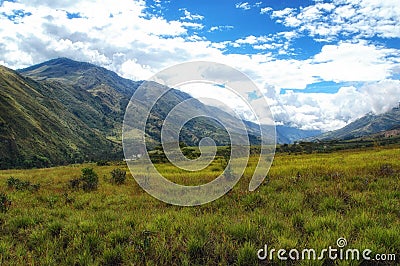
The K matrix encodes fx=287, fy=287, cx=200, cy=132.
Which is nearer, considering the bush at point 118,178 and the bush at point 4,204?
the bush at point 4,204

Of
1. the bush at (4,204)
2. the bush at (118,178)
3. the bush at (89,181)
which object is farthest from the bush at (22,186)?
the bush at (118,178)

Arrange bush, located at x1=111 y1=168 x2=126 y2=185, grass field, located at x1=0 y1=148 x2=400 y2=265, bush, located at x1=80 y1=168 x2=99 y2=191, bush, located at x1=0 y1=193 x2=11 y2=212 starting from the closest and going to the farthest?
grass field, located at x1=0 y1=148 x2=400 y2=265 → bush, located at x1=0 y1=193 x2=11 y2=212 → bush, located at x1=80 y1=168 x2=99 y2=191 → bush, located at x1=111 y1=168 x2=126 y2=185

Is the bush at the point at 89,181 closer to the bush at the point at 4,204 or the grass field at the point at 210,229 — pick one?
A: the grass field at the point at 210,229

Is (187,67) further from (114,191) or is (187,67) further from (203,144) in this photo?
(114,191)

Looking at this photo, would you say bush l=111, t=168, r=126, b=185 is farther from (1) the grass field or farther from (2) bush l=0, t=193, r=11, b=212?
(2) bush l=0, t=193, r=11, b=212

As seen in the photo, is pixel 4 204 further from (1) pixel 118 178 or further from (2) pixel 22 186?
(1) pixel 118 178

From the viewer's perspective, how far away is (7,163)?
198 meters

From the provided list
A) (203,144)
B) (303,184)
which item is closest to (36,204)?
(203,144)

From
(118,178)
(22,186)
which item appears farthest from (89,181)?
(22,186)

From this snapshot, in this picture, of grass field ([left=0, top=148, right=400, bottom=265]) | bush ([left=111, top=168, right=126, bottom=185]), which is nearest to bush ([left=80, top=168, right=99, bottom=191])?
bush ([left=111, top=168, right=126, bottom=185])

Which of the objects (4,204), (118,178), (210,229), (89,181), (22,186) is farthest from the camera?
(118,178)

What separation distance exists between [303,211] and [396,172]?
36.1 ft

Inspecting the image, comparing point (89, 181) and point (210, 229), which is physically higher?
point (89, 181)

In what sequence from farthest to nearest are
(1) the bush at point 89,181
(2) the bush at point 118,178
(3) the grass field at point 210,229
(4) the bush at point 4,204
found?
(2) the bush at point 118,178 → (1) the bush at point 89,181 → (4) the bush at point 4,204 → (3) the grass field at point 210,229
